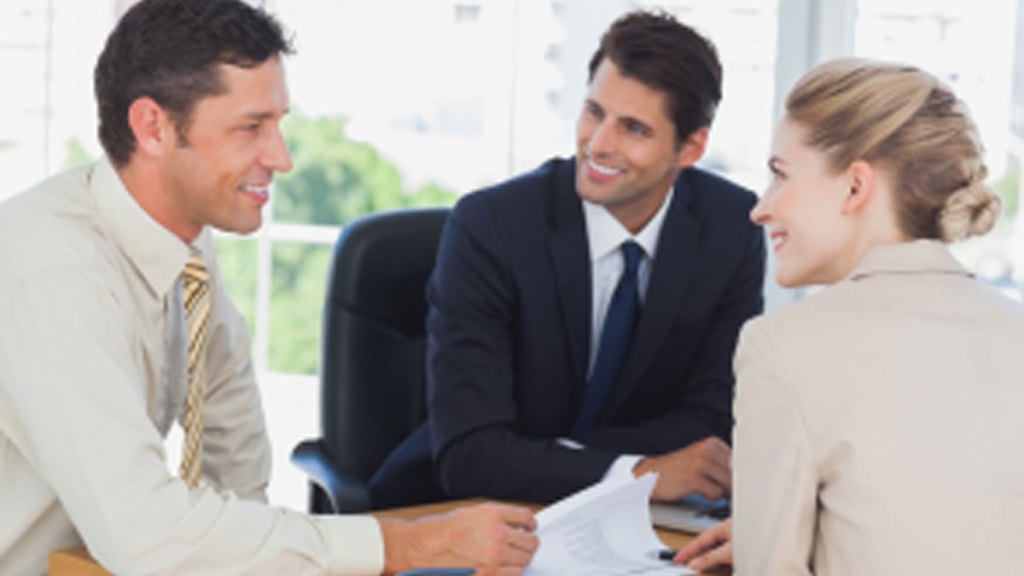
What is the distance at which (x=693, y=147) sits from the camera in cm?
276

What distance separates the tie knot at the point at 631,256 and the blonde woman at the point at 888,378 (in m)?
0.86

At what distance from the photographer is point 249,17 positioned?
199cm

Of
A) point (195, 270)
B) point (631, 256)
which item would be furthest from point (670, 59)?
point (195, 270)

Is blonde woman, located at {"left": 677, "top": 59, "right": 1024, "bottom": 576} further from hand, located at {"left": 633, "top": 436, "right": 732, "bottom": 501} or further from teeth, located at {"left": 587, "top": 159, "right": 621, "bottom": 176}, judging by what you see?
teeth, located at {"left": 587, "top": 159, "right": 621, "bottom": 176}

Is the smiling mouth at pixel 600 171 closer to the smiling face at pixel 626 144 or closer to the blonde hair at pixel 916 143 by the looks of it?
the smiling face at pixel 626 144

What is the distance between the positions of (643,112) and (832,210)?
3.14 feet

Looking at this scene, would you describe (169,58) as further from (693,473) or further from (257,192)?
(693,473)

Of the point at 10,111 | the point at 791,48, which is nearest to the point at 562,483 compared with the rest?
the point at 791,48

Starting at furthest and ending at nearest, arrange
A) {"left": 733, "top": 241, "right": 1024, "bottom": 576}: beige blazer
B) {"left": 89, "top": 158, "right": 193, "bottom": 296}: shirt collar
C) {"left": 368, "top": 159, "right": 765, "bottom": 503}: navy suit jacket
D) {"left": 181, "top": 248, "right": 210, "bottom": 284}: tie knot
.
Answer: {"left": 368, "top": 159, "right": 765, "bottom": 503}: navy suit jacket → {"left": 181, "top": 248, "right": 210, "bottom": 284}: tie knot → {"left": 89, "top": 158, "right": 193, "bottom": 296}: shirt collar → {"left": 733, "top": 241, "right": 1024, "bottom": 576}: beige blazer

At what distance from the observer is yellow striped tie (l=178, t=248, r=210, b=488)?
6.61 ft

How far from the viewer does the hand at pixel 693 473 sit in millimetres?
2184

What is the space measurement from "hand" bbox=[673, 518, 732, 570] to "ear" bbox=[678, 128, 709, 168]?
999mm

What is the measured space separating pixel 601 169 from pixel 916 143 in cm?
99

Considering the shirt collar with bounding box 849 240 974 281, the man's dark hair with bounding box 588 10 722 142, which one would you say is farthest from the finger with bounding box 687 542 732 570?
the man's dark hair with bounding box 588 10 722 142
